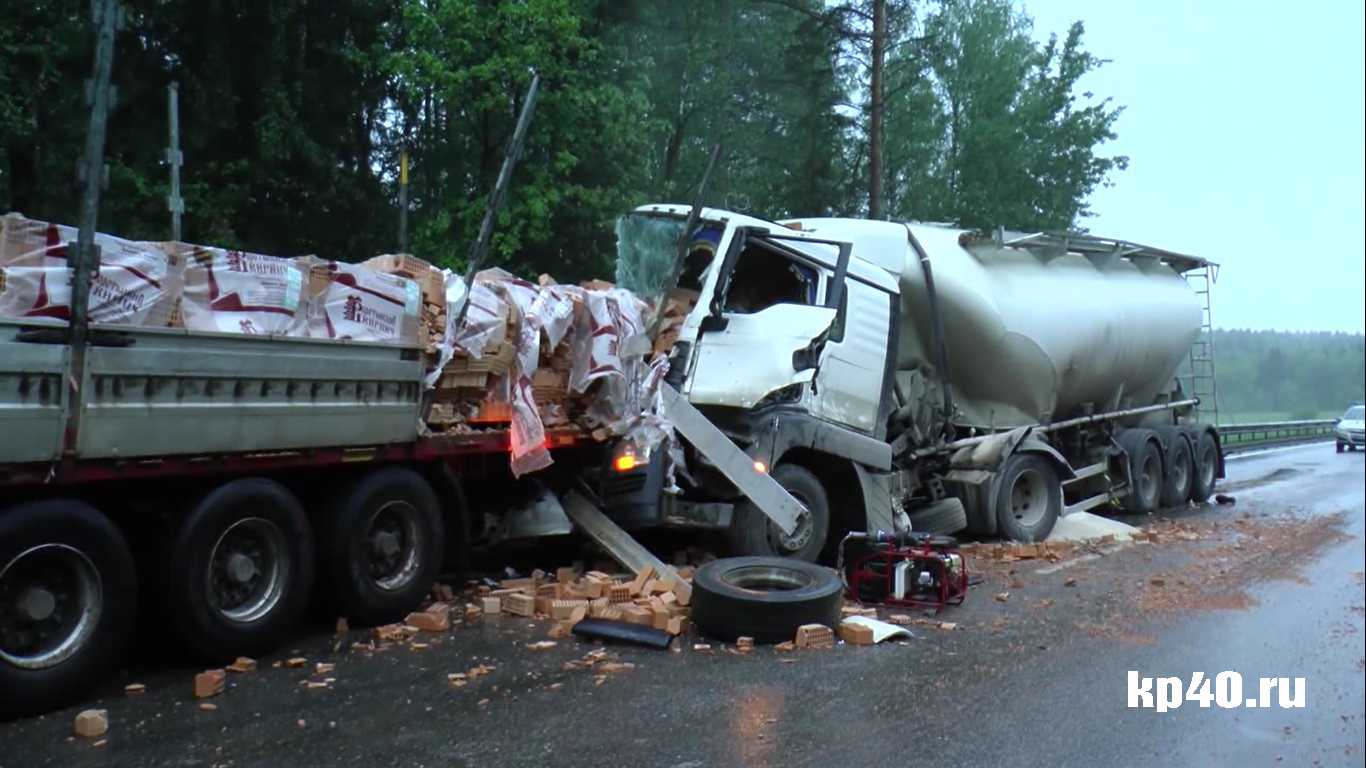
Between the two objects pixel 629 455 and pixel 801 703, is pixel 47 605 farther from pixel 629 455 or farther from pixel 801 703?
pixel 629 455

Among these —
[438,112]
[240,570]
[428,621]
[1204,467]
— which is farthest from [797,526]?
[1204,467]

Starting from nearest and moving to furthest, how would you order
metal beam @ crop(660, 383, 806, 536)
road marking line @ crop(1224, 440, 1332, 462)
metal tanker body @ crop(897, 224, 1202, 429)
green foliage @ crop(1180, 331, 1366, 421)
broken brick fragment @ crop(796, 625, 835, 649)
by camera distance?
green foliage @ crop(1180, 331, 1366, 421)
broken brick fragment @ crop(796, 625, 835, 649)
metal beam @ crop(660, 383, 806, 536)
metal tanker body @ crop(897, 224, 1202, 429)
road marking line @ crop(1224, 440, 1332, 462)

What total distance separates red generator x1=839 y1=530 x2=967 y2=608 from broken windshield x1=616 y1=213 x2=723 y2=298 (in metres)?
2.59

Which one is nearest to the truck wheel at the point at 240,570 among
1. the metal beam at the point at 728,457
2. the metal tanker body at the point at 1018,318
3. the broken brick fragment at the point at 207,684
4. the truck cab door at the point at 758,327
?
the broken brick fragment at the point at 207,684

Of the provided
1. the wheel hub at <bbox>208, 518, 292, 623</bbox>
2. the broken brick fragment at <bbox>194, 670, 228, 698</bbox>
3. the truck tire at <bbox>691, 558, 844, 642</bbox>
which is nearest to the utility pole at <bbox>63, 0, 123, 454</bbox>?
the wheel hub at <bbox>208, 518, 292, 623</bbox>

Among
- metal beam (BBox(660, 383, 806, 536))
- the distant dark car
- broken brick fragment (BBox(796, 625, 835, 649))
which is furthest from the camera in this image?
metal beam (BBox(660, 383, 806, 536))

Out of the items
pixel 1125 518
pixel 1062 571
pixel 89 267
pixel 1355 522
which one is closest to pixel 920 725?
pixel 1355 522

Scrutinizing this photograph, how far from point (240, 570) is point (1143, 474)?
1271cm

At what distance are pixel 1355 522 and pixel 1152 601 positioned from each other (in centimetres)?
573

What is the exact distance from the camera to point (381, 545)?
25.3ft

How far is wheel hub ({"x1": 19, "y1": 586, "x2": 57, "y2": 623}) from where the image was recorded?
5570 millimetres

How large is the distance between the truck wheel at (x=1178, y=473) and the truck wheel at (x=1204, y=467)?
0.12m

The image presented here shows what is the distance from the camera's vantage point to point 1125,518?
1564 cm

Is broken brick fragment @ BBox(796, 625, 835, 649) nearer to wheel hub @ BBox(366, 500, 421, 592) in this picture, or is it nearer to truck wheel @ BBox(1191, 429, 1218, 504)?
wheel hub @ BBox(366, 500, 421, 592)
